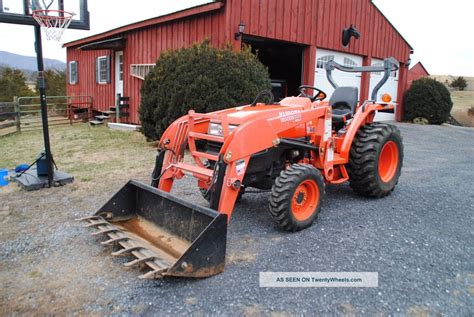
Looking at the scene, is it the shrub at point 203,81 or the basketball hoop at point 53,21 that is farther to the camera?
the shrub at point 203,81

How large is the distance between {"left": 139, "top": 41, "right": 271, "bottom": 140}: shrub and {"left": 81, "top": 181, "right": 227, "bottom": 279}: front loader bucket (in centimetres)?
399

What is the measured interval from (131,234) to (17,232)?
130cm

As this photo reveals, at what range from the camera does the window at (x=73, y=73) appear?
697 inches

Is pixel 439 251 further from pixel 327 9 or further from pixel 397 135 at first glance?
pixel 327 9

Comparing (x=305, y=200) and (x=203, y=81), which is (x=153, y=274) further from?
(x=203, y=81)

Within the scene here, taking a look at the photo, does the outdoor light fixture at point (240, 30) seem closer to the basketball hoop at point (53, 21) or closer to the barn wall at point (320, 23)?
the barn wall at point (320, 23)

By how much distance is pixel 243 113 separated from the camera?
410cm

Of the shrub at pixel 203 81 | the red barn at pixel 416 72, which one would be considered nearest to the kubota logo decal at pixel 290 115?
the shrub at pixel 203 81

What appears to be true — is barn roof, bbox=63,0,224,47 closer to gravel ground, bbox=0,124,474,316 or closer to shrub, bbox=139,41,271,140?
shrub, bbox=139,41,271,140

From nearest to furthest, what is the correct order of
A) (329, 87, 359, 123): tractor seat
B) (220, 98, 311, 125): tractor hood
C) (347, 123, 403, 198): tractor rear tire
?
(220, 98, 311, 125): tractor hood → (347, 123, 403, 198): tractor rear tire → (329, 87, 359, 123): tractor seat

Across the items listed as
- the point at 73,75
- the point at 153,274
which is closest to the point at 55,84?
the point at 73,75

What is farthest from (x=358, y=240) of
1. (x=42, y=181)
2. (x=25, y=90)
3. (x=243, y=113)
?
(x=25, y=90)

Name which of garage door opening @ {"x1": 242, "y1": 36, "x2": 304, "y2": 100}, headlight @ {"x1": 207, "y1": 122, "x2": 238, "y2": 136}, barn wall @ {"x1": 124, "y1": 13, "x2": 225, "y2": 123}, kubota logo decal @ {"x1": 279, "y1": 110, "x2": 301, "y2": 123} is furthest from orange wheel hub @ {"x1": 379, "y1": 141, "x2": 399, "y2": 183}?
garage door opening @ {"x1": 242, "y1": 36, "x2": 304, "y2": 100}

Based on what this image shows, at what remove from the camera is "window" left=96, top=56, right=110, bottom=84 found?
14.5 meters
